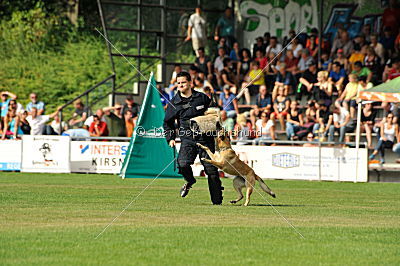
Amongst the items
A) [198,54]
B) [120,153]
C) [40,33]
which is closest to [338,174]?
[120,153]

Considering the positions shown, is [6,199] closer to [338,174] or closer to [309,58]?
[338,174]

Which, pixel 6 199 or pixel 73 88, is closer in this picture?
pixel 6 199

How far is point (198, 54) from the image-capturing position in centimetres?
3216

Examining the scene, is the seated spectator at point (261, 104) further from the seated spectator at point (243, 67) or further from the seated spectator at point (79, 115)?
the seated spectator at point (79, 115)

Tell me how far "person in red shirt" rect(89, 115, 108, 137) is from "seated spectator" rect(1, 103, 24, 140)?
2.32 meters

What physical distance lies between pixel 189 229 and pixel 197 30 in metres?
21.4

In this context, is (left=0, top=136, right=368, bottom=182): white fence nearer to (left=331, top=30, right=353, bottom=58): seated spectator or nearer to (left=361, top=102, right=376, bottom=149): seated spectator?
(left=361, top=102, right=376, bottom=149): seated spectator

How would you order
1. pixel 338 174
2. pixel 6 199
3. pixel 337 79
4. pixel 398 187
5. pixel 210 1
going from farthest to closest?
pixel 210 1, pixel 337 79, pixel 338 174, pixel 398 187, pixel 6 199

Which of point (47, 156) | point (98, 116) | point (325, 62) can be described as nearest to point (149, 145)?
point (47, 156)

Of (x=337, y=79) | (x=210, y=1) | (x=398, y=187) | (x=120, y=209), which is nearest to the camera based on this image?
(x=120, y=209)

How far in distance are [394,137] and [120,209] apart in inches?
531

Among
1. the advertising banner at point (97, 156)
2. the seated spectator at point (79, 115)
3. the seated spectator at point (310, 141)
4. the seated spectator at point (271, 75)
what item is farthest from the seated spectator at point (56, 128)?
the seated spectator at point (310, 141)

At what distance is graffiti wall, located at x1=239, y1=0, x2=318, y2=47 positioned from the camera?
3316 centimetres

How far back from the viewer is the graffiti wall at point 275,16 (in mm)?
33156
